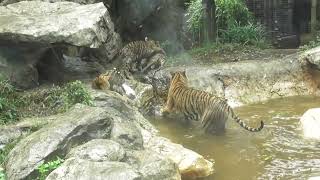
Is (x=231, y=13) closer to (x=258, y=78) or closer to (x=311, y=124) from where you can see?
(x=258, y=78)

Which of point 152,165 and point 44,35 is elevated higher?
point 44,35

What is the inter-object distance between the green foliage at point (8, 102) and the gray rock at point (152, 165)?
2.05m

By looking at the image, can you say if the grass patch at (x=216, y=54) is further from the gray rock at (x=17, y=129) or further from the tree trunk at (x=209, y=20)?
the gray rock at (x=17, y=129)

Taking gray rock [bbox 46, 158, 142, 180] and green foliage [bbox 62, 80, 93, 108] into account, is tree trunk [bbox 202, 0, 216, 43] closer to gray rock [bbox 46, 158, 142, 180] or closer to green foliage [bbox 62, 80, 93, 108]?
green foliage [bbox 62, 80, 93, 108]

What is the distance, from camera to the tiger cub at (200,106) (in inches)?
299

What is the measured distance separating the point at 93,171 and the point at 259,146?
10.3 ft

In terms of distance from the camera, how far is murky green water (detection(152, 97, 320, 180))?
20.4ft

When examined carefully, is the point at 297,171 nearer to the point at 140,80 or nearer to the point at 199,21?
the point at 140,80

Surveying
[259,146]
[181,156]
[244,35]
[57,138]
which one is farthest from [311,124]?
[244,35]

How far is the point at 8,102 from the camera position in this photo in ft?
22.9

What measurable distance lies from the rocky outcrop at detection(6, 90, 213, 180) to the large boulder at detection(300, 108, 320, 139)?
6.20 ft

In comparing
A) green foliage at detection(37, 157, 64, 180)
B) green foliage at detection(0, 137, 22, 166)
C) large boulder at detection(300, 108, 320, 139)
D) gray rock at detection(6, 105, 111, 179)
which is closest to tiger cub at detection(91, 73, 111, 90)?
gray rock at detection(6, 105, 111, 179)

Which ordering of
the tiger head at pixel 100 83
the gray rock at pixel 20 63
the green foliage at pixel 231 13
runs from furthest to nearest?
the green foliage at pixel 231 13 < the tiger head at pixel 100 83 < the gray rock at pixel 20 63

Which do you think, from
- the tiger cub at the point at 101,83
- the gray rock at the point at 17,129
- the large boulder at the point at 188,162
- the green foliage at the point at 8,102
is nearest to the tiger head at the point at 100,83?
the tiger cub at the point at 101,83
